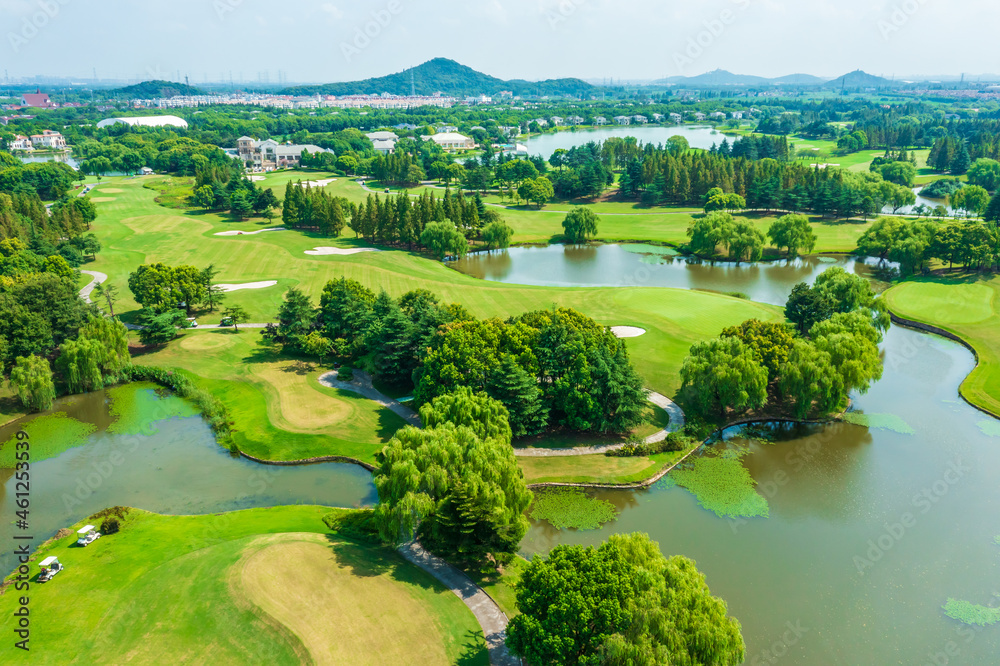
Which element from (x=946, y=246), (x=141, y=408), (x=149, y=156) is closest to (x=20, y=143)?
(x=149, y=156)

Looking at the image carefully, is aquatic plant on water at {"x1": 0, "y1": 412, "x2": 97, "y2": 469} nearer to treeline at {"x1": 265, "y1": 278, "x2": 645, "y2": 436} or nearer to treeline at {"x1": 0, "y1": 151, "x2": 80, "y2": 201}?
treeline at {"x1": 265, "y1": 278, "x2": 645, "y2": 436}

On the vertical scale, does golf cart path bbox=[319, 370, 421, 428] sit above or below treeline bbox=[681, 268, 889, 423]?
below

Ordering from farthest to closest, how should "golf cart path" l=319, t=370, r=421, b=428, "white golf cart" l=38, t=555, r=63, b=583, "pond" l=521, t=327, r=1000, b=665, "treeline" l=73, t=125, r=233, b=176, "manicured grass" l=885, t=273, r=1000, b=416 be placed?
"treeline" l=73, t=125, r=233, b=176
"manicured grass" l=885, t=273, r=1000, b=416
"golf cart path" l=319, t=370, r=421, b=428
"white golf cart" l=38, t=555, r=63, b=583
"pond" l=521, t=327, r=1000, b=665

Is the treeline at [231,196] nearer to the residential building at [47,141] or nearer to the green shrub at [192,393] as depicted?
the green shrub at [192,393]

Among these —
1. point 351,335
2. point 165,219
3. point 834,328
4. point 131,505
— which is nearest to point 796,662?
point 834,328

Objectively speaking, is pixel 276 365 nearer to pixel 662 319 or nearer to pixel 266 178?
pixel 662 319

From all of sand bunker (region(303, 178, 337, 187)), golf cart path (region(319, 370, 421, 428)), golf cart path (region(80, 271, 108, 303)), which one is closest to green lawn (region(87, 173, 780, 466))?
golf cart path (region(319, 370, 421, 428))

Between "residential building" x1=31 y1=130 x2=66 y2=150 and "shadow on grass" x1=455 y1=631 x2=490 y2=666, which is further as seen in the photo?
"residential building" x1=31 y1=130 x2=66 y2=150
